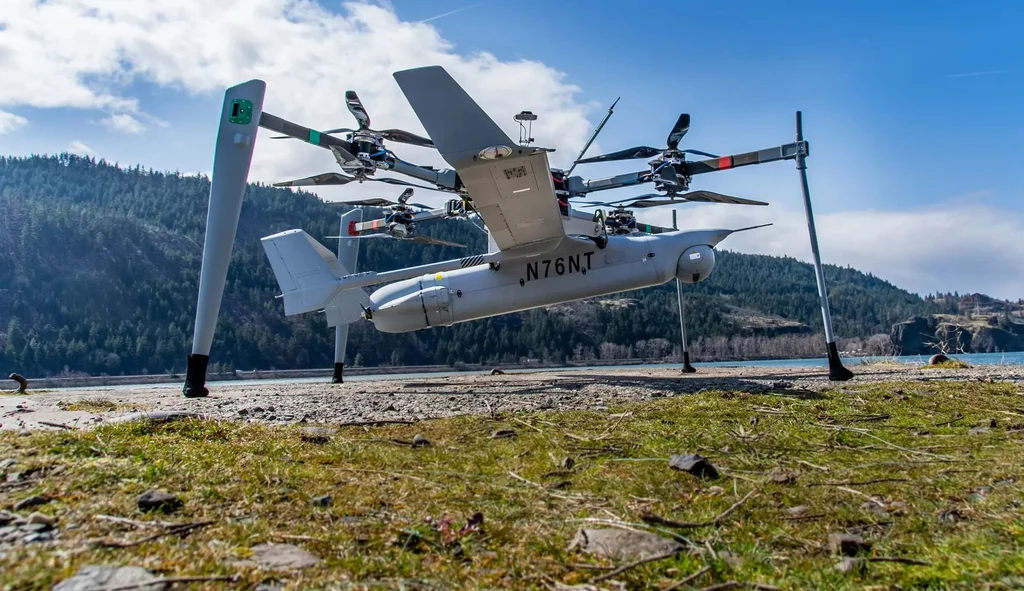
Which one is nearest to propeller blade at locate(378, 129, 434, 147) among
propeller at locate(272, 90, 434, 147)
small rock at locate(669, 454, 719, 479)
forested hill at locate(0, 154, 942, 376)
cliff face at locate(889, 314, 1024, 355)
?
propeller at locate(272, 90, 434, 147)

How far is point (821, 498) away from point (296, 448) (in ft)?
13.7

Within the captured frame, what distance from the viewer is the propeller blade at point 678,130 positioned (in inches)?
728

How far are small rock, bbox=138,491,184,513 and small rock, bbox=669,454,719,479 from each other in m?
3.25

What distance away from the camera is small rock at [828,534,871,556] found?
10.1 ft

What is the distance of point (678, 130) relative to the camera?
18.7 metres

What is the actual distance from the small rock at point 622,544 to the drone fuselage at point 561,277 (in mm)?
16324

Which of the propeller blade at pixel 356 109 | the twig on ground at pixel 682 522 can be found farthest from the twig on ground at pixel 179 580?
the propeller blade at pixel 356 109

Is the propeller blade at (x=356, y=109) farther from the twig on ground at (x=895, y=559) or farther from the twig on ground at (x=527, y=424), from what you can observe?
the twig on ground at (x=895, y=559)

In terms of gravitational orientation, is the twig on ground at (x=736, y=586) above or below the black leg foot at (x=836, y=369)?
below

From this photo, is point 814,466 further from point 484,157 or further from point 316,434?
point 484,157

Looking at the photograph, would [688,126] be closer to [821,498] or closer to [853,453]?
[853,453]

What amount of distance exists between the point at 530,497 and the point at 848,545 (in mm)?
1785

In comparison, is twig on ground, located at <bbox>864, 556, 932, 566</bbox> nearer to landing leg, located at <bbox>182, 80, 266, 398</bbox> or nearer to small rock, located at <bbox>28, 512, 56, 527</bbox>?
small rock, located at <bbox>28, 512, 56, 527</bbox>

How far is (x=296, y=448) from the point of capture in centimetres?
564
